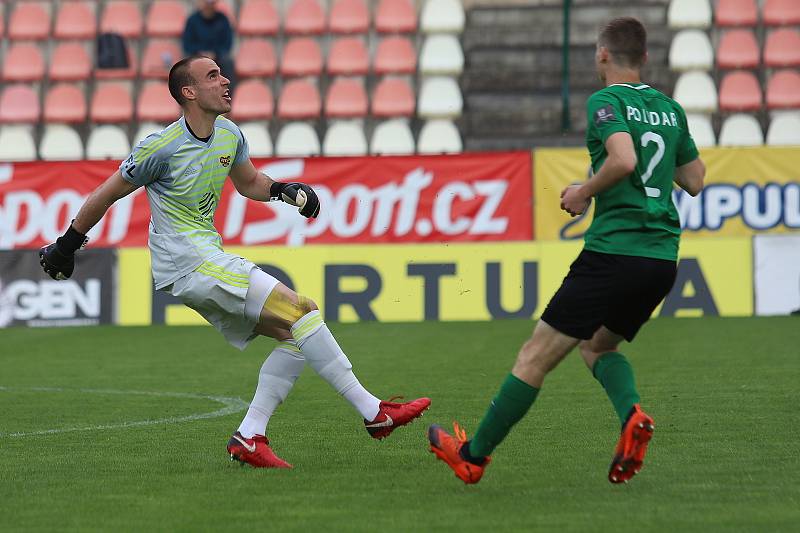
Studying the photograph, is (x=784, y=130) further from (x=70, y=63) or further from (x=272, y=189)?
(x=272, y=189)

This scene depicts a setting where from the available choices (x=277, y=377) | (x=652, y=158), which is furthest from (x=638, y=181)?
(x=277, y=377)

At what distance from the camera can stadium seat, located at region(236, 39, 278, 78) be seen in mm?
20969

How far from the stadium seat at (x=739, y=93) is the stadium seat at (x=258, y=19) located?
21.7 ft

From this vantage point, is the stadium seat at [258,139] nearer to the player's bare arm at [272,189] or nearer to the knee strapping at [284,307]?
the player's bare arm at [272,189]

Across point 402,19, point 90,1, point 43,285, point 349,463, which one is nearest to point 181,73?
point 349,463

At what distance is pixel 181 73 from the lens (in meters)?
6.78

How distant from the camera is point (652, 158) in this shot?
572 centimetres

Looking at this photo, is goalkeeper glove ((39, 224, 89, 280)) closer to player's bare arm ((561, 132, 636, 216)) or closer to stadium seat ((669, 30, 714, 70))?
player's bare arm ((561, 132, 636, 216))

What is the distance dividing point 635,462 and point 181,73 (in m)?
2.86

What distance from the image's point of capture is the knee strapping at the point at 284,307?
260 inches

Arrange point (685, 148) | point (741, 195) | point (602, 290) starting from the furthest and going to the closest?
1. point (741, 195)
2. point (685, 148)
3. point (602, 290)

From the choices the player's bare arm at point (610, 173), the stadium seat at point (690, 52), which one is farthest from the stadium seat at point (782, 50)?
the player's bare arm at point (610, 173)

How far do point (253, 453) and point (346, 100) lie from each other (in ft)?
46.4

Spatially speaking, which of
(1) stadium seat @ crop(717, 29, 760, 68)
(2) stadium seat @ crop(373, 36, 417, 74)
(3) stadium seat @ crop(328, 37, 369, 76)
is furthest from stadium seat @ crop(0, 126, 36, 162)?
(1) stadium seat @ crop(717, 29, 760, 68)
